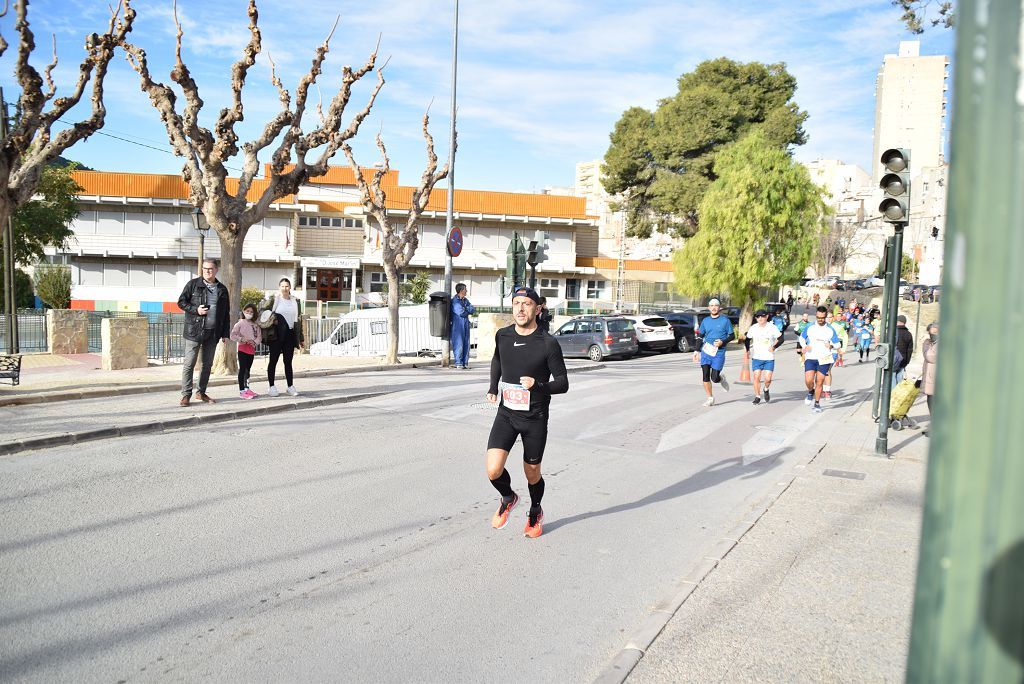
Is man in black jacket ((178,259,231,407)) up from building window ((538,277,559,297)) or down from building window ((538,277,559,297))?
down

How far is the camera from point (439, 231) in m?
50.8

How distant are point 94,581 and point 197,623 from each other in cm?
100

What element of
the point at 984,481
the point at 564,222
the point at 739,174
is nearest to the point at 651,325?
the point at 739,174

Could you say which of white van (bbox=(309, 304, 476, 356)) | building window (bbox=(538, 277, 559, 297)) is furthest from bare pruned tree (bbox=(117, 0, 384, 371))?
building window (bbox=(538, 277, 559, 297))

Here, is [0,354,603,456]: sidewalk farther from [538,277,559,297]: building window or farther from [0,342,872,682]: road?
[538,277,559,297]: building window

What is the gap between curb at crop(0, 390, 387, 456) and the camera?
8477 mm

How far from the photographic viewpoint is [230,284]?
15148 mm

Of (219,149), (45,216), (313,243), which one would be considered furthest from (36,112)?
(313,243)

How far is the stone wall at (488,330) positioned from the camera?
2366 cm

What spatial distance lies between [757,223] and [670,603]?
33.1 m

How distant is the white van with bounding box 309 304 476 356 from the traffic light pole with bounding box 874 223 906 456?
16.2 metres

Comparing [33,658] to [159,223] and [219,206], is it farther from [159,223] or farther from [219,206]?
[159,223]

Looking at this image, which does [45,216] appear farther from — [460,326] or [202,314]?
[202,314]

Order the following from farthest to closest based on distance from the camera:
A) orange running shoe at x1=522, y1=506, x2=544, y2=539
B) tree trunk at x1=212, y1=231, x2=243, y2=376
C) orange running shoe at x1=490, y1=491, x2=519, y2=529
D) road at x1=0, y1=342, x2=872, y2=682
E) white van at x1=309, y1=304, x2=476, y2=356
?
white van at x1=309, y1=304, x2=476, y2=356
tree trunk at x1=212, y1=231, x2=243, y2=376
orange running shoe at x1=490, y1=491, x2=519, y2=529
orange running shoe at x1=522, y1=506, x2=544, y2=539
road at x1=0, y1=342, x2=872, y2=682
